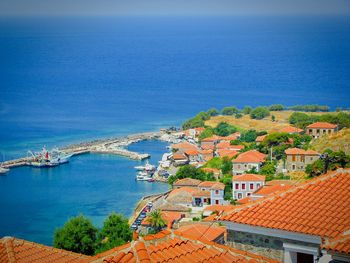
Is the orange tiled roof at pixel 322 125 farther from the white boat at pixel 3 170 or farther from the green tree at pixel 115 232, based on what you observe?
the green tree at pixel 115 232

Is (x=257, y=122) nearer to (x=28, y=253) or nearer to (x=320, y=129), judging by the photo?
(x=320, y=129)

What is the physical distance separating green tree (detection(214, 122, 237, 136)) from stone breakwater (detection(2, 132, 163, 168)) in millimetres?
5464

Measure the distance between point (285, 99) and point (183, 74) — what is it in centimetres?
3750

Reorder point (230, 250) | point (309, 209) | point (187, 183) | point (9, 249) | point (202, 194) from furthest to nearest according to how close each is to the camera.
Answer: point (187, 183), point (202, 194), point (9, 249), point (309, 209), point (230, 250)

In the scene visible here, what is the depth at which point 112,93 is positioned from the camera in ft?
323

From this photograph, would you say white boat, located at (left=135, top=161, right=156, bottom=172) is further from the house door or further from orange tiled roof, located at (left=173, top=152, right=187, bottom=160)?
the house door

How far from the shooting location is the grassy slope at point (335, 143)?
119ft

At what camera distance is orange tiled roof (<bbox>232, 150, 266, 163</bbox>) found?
38.0m

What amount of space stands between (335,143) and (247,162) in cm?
444

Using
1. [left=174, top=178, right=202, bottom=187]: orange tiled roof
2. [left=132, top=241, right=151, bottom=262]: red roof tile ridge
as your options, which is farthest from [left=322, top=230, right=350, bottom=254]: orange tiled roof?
[left=174, top=178, right=202, bottom=187]: orange tiled roof

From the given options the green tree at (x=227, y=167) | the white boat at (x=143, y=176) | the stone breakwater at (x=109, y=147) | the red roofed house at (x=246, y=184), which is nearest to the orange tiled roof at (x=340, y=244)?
the red roofed house at (x=246, y=184)

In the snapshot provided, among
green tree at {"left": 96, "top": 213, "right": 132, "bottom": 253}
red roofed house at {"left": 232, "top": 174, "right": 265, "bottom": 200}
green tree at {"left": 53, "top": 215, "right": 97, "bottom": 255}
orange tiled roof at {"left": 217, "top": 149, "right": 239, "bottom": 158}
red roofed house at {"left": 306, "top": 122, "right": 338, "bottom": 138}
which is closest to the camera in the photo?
green tree at {"left": 53, "top": 215, "right": 97, "bottom": 255}

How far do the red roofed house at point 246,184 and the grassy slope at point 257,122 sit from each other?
57.0 ft

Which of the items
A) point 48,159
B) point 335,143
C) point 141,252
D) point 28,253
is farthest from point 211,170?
point 141,252
